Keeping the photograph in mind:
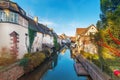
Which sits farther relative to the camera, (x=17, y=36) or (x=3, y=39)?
(x=17, y=36)

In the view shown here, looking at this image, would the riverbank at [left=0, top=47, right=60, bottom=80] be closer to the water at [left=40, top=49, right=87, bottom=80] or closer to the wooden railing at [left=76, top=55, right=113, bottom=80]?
the water at [left=40, top=49, right=87, bottom=80]

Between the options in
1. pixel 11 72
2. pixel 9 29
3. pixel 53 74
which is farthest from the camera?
pixel 53 74

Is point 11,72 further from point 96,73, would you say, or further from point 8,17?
point 8,17

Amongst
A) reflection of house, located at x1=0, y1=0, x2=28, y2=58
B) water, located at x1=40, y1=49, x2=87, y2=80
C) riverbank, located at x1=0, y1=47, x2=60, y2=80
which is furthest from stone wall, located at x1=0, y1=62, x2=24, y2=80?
water, located at x1=40, y1=49, x2=87, y2=80

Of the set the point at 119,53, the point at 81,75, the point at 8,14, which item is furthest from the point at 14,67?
the point at 119,53

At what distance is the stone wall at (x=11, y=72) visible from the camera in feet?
44.0

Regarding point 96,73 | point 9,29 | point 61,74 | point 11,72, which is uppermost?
point 9,29

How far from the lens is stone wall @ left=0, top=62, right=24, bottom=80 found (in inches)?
528

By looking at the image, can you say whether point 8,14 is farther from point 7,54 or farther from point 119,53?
point 119,53

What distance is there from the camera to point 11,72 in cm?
A: 1526

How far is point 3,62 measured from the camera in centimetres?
1862

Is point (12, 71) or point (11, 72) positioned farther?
point (12, 71)

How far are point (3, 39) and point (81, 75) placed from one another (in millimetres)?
13826

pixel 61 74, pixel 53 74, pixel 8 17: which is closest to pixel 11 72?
pixel 8 17
